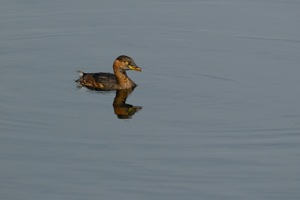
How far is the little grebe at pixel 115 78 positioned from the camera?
56.9 ft

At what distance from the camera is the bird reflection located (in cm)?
1534

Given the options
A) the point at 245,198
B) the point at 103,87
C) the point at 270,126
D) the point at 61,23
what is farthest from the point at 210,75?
the point at 245,198

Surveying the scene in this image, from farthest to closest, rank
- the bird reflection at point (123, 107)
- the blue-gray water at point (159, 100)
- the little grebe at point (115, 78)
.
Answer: the little grebe at point (115, 78) < the bird reflection at point (123, 107) < the blue-gray water at point (159, 100)

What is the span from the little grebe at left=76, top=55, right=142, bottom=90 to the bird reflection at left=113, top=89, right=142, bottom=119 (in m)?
0.20

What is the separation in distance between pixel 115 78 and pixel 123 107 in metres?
1.69

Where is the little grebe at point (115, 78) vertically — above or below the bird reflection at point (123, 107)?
above

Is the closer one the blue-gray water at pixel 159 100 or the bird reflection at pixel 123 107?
the blue-gray water at pixel 159 100

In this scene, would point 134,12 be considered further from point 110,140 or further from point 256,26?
point 110,140

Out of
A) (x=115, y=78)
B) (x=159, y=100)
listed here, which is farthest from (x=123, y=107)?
(x=115, y=78)

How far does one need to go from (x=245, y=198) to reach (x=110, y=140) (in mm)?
2862

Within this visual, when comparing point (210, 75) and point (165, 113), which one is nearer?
point (165, 113)

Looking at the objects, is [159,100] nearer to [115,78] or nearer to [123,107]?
[123,107]

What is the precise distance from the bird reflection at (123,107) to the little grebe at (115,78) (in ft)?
0.66

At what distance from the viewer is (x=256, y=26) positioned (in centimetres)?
2047
